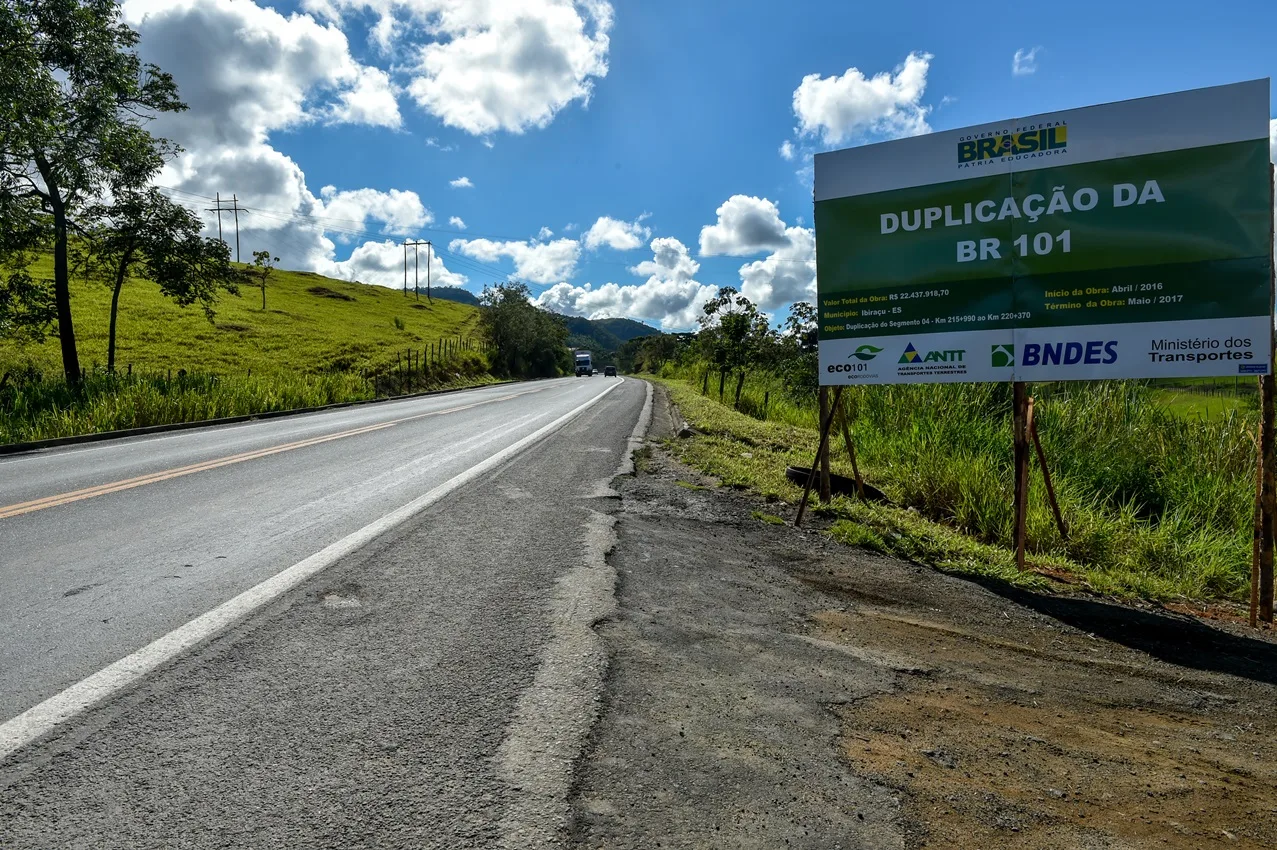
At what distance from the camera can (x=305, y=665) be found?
112 inches

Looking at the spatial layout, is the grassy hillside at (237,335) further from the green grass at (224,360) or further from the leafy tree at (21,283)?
the leafy tree at (21,283)

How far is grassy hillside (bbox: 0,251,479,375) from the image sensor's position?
32625 mm

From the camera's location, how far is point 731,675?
291cm

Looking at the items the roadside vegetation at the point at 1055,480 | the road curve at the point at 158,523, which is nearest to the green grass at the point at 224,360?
the road curve at the point at 158,523

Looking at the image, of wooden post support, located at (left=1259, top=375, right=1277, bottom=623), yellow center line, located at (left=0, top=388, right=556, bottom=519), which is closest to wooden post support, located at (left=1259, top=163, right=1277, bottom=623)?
wooden post support, located at (left=1259, top=375, right=1277, bottom=623)

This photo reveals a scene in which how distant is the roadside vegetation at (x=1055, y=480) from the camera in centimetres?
555

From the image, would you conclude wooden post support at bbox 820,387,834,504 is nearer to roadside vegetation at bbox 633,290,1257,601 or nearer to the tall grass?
roadside vegetation at bbox 633,290,1257,601

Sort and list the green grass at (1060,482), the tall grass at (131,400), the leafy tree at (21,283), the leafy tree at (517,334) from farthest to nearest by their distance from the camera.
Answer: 1. the leafy tree at (517,334)
2. the leafy tree at (21,283)
3. the tall grass at (131,400)
4. the green grass at (1060,482)

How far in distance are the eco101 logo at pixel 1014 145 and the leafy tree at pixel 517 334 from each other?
4876 centimetres

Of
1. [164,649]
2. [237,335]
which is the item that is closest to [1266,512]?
[164,649]

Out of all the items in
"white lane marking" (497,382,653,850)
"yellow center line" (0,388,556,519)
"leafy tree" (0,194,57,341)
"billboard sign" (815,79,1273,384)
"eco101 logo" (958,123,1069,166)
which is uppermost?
"leafy tree" (0,194,57,341)

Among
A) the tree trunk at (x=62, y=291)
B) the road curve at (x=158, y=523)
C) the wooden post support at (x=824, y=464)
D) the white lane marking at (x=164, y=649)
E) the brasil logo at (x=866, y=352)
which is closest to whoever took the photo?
the white lane marking at (x=164, y=649)

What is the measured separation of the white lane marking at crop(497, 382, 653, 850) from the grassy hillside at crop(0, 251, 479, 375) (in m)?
24.6

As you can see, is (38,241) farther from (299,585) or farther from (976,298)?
(976,298)
